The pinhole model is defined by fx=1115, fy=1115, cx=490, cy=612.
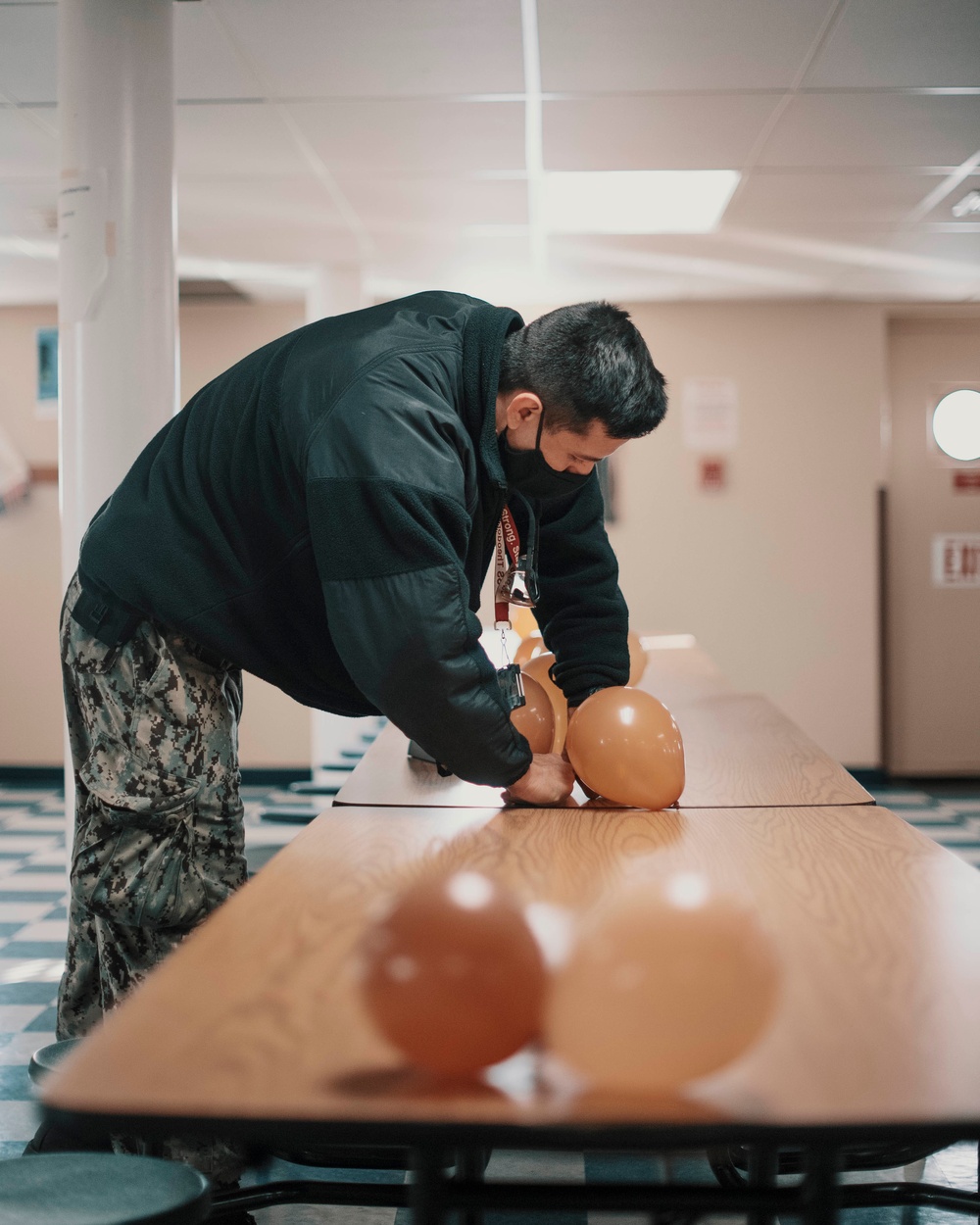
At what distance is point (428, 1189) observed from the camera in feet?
2.58

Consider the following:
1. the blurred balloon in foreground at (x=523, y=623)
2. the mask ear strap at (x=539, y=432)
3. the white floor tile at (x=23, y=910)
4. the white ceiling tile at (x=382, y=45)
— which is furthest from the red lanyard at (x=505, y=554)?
the white floor tile at (x=23, y=910)

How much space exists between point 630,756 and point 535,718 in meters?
0.29

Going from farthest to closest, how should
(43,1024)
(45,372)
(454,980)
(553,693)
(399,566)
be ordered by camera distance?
(45,372) → (43,1024) → (553,693) → (399,566) → (454,980)

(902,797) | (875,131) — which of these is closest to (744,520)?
(902,797)

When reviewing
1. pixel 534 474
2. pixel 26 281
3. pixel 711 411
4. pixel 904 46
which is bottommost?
pixel 534 474

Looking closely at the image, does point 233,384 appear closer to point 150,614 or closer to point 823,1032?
point 150,614

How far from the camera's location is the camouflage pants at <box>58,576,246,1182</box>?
1.62 metres

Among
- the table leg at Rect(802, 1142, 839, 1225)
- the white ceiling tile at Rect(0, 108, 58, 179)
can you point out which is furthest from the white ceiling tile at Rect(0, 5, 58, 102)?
the table leg at Rect(802, 1142, 839, 1225)

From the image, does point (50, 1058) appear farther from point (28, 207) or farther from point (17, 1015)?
point (28, 207)

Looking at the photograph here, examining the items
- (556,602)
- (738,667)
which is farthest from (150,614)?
(738,667)

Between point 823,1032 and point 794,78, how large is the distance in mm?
3023

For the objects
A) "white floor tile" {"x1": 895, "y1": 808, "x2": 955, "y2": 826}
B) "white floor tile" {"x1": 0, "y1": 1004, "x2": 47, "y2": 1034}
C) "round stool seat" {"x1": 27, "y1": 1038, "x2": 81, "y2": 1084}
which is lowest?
"white floor tile" {"x1": 895, "y1": 808, "x2": 955, "y2": 826}

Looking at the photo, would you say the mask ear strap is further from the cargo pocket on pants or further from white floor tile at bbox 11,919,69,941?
white floor tile at bbox 11,919,69,941

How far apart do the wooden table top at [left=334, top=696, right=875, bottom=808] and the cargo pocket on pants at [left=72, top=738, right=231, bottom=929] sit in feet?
0.86
